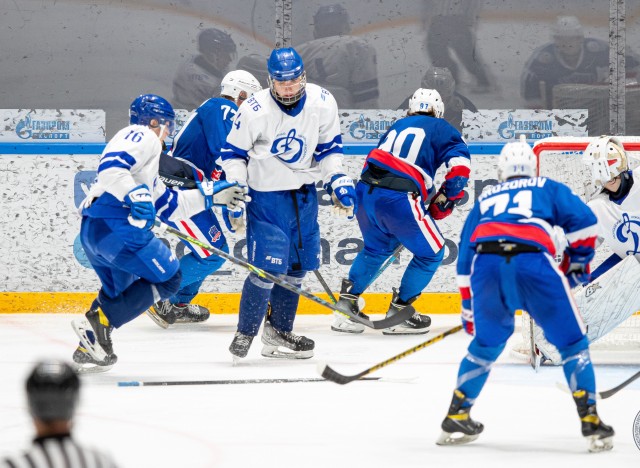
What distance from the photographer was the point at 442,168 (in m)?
6.16

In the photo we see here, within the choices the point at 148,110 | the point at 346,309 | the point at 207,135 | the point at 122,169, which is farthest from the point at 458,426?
the point at 207,135

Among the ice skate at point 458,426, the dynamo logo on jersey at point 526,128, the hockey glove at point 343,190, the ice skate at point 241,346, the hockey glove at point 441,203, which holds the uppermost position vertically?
the dynamo logo on jersey at point 526,128

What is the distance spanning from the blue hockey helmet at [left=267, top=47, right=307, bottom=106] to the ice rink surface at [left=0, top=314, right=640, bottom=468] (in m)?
1.07

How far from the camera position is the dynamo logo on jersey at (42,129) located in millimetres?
6465

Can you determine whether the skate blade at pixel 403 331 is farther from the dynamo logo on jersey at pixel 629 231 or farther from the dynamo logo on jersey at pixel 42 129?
the dynamo logo on jersey at pixel 42 129

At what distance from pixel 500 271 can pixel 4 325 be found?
336 cm

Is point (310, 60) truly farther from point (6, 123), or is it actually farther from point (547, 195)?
point (547, 195)

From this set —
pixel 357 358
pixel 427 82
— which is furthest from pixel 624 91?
pixel 357 358

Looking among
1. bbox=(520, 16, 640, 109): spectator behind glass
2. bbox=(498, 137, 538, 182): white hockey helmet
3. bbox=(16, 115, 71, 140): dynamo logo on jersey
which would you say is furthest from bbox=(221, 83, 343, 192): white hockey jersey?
bbox=(520, 16, 640, 109): spectator behind glass

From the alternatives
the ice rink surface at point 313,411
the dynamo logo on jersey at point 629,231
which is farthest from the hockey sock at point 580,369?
the dynamo logo on jersey at point 629,231

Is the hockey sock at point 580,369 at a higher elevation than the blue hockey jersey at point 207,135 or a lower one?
lower

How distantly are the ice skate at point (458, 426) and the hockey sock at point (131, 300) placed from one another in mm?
1499

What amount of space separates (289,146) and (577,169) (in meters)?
1.36

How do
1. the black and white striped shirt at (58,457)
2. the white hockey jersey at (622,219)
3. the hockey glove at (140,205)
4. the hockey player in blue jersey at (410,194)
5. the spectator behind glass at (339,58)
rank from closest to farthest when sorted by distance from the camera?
the black and white striped shirt at (58,457)
the hockey glove at (140,205)
the white hockey jersey at (622,219)
the hockey player in blue jersey at (410,194)
the spectator behind glass at (339,58)
